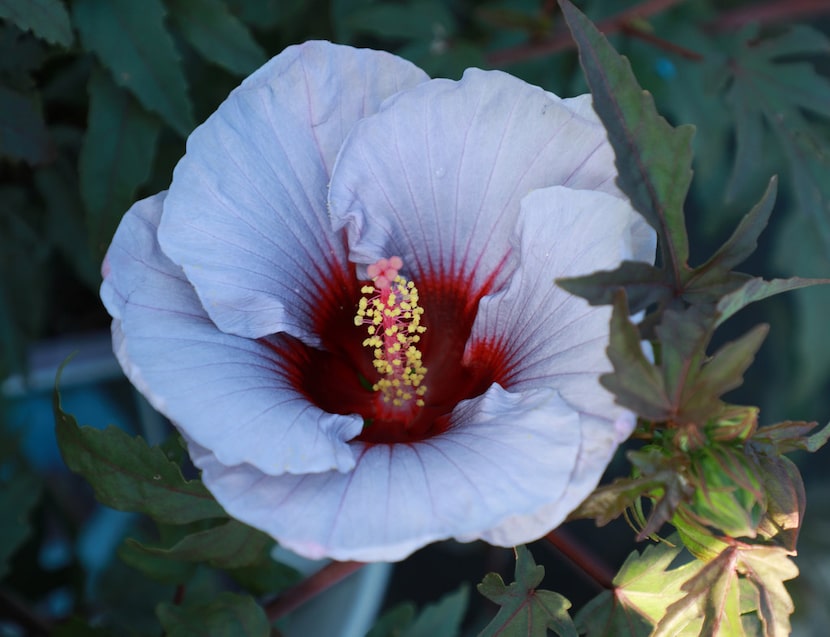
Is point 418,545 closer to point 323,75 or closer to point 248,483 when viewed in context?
point 248,483

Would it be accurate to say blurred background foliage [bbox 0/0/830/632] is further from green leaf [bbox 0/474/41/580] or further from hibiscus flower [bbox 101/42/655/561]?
hibiscus flower [bbox 101/42/655/561]

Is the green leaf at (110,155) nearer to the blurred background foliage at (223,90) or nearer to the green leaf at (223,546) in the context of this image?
the blurred background foliage at (223,90)

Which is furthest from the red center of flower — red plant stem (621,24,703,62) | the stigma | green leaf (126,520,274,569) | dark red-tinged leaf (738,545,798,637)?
red plant stem (621,24,703,62)

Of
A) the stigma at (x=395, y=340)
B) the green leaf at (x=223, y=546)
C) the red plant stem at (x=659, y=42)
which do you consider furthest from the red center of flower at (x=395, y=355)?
the red plant stem at (x=659, y=42)

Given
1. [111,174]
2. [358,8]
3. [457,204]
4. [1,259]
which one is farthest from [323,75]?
[1,259]

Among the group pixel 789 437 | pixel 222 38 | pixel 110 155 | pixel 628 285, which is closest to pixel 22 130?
pixel 110 155
